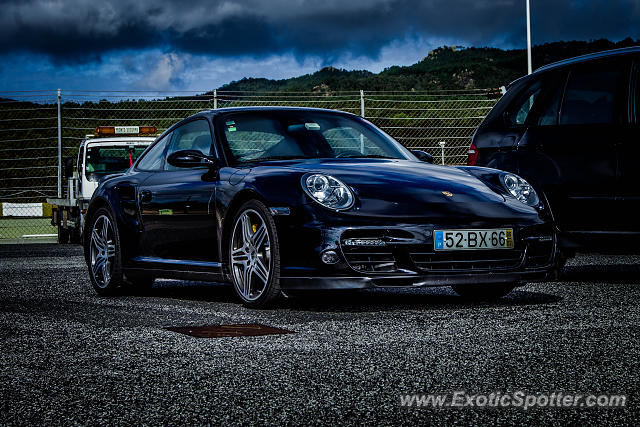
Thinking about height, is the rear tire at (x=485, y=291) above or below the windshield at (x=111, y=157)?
below

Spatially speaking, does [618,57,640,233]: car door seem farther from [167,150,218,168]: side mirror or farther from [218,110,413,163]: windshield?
[167,150,218,168]: side mirror

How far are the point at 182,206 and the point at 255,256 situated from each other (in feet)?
3.27

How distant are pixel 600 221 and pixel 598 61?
4.16ft

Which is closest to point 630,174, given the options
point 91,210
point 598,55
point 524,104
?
point 598,55

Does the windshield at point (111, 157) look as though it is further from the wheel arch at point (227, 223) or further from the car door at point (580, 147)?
the wheel arch at point (227, 223)

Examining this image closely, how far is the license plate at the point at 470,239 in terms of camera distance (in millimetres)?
5726

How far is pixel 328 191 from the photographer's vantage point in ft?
19.1

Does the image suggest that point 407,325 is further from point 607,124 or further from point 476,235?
point 607,124

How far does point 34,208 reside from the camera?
19359mm

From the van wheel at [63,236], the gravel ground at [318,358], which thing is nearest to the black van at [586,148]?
the gravel ground at [318,358]

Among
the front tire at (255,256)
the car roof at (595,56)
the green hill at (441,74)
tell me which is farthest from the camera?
the green hill at (441,74)

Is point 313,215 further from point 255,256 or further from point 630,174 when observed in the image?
point 630,174

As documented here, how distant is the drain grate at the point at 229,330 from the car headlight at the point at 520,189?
6.59 feet

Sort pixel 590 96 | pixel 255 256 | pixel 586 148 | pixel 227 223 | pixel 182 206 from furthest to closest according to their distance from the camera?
1. pixel 590 96
2. pixel 586 148
3. pixel 182 206
4. pixel 227 223
5. pixel 255 256
